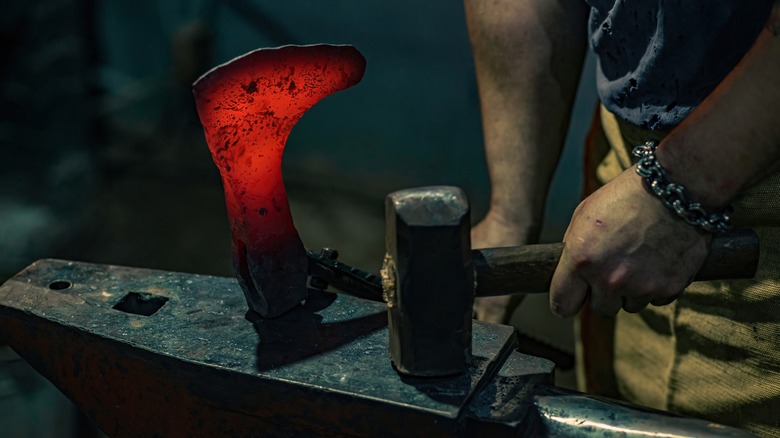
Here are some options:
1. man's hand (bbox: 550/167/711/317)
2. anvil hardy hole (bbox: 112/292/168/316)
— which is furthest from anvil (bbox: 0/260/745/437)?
man's hand (bbox: 550/167/711/317)

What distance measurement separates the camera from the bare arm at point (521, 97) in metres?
1.52

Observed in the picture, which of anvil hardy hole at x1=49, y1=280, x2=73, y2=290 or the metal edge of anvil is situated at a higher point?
anvil hardy hole at x1=49, y1=280, x2=73, y2=290

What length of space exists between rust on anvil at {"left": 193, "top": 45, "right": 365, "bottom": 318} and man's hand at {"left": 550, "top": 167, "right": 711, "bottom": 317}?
1.23ft

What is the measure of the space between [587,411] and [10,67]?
2868mm

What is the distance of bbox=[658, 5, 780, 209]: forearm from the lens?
3.16 ft

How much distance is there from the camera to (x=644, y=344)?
1.63 meters

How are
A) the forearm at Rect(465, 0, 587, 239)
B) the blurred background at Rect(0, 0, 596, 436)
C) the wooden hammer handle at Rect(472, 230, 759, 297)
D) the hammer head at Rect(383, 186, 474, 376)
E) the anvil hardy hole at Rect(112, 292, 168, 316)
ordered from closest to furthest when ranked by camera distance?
the hammer head at Rect(383, 186, 474, 376) < the wooden hammer handle at Rect(472, 230, 759, 297) < the anvil hardy hole at Rect(112, 292, 168, 316) < the forearm at Rect(465, 0, 587, 239) < the blurred background at Rect(0, 0, 596, 436)

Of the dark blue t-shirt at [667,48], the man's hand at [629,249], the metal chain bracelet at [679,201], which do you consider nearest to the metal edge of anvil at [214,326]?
the man's hand at [629,249]

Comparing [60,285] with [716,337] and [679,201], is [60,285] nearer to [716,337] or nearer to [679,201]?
[679,201]

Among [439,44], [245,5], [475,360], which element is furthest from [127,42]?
[475,360]

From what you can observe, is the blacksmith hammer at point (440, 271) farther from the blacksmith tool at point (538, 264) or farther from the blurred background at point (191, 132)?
the blurred background at point (191, 132)

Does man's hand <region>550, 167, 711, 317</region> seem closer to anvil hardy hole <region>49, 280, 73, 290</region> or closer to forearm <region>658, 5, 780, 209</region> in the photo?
forearm <region>658, 5, 780, 209</region>

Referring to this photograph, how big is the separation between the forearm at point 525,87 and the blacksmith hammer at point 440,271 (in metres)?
0.52

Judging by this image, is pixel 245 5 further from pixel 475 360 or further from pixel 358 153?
pixel 475 360
